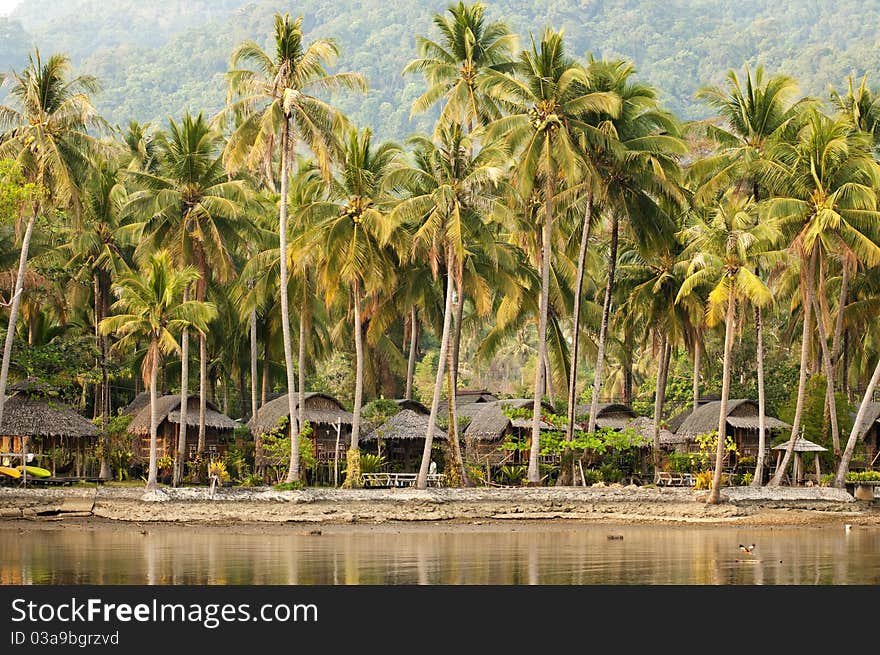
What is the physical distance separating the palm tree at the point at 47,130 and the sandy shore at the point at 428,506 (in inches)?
198

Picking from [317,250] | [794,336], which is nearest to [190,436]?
[317,250]

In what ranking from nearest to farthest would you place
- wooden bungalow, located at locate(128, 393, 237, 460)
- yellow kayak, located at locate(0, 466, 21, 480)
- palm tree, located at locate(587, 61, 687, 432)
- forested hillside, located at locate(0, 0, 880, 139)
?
yellow kayak, located at locate(0, 466, 21, 480)
palm tree, located at locate(587, 61, 687, 432)
wooden bungalow, located at locate(128, 393, 237, 460)
forested hillside, located at locate(0, 0, 880, 139)

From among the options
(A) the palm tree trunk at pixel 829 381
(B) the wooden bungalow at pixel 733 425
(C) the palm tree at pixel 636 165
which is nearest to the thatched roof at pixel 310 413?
(C) the palm tree at pixel 636 165

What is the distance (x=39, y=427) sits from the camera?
38.4m

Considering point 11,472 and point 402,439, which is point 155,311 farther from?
point 402,439

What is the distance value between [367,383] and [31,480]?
18.3 meters

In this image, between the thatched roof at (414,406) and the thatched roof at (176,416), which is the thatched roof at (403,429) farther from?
the thatched roof at (176,416)

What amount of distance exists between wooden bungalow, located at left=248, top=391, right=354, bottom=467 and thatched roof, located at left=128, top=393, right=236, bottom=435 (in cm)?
126

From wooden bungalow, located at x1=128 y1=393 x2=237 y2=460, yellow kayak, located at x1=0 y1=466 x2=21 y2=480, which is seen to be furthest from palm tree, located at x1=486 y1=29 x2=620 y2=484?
yellow kayak, located at x1=0 y1=466 x2=21 y2=480

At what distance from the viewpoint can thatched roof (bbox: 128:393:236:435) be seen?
42938 mm

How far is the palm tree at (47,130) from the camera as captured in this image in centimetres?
3550

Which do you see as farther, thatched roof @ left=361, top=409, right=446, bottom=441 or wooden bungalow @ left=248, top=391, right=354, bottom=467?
wooden bungalow @ left=248, top=391, right=354, bottom=467

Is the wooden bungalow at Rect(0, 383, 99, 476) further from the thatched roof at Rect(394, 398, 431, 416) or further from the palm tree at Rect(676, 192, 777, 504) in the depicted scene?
the palm tree at Rect(676, 192, 777, 504)

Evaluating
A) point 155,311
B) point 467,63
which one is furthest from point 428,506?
point 467,63
